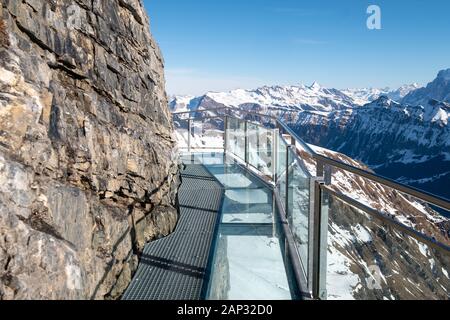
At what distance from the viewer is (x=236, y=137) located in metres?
8.79

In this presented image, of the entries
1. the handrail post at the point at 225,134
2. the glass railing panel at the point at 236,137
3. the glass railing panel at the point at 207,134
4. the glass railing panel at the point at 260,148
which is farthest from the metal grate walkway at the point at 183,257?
the glass railing panel at the point at 207,134

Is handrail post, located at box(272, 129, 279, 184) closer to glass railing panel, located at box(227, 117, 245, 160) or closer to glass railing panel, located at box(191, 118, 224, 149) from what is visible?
glass railing panel, located at box(227, 117, 245, 160)

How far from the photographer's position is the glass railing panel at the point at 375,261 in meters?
1.79

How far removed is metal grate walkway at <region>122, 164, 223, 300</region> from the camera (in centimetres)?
388

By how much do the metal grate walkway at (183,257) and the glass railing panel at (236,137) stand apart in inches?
62.1

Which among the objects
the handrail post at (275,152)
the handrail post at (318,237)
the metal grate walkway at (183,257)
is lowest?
the metal grate walkway at (183,257)

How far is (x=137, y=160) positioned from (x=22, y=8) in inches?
89.2

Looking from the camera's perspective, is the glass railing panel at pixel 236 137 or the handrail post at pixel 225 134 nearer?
the glass railing panel at pixel 236 137

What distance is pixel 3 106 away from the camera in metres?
2.96

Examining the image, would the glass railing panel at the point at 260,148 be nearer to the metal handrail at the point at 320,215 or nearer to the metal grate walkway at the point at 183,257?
the metal grate walkway at the point at 183,257

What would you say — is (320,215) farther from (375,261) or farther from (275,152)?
(275,152)

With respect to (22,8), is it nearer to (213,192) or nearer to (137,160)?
(137,160)

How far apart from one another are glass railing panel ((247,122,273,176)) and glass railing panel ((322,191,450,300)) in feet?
11.6

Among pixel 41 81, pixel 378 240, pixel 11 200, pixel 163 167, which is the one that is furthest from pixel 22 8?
pixel 378 240
